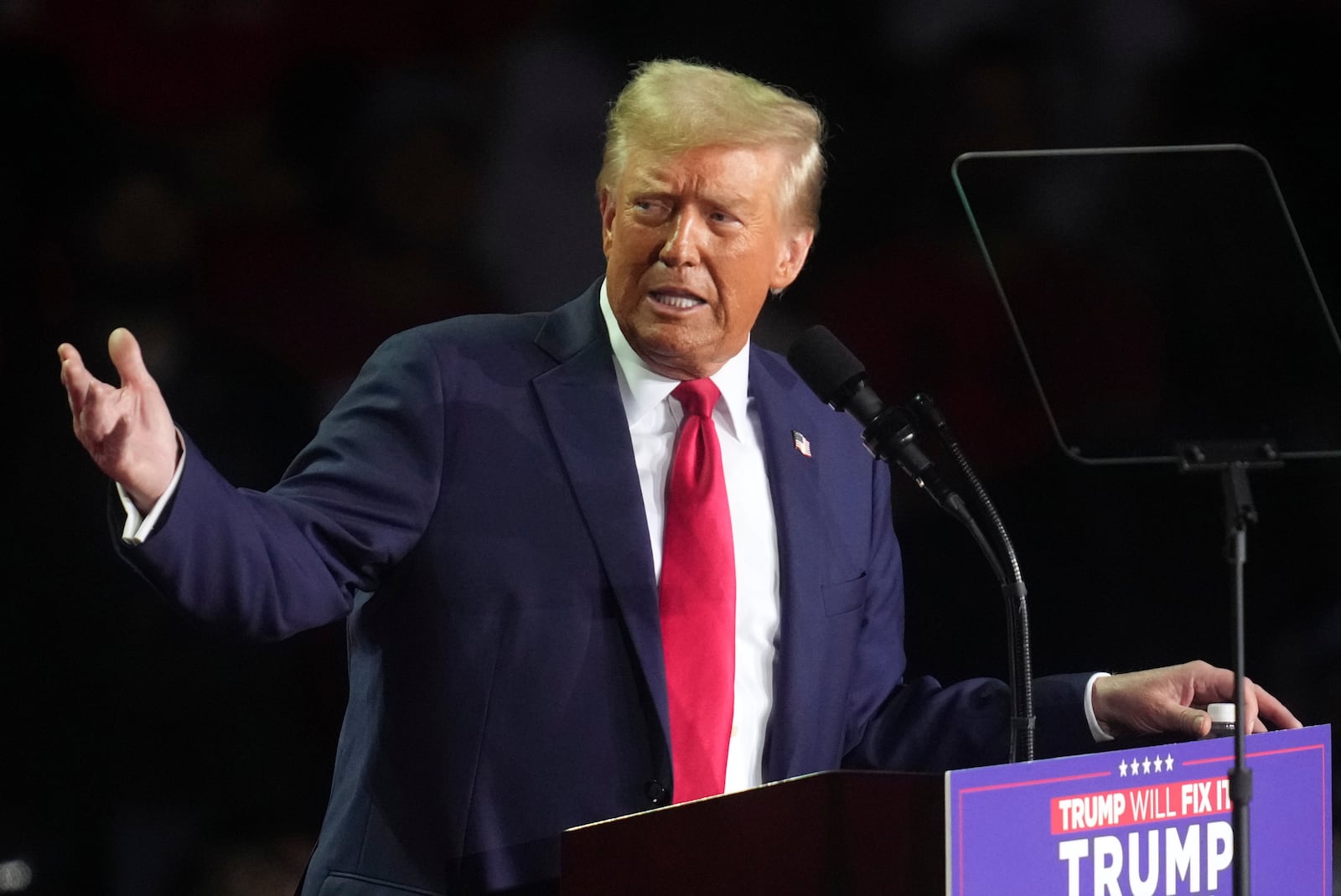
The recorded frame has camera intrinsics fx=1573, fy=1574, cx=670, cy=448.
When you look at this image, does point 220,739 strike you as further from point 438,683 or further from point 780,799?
point 780,799

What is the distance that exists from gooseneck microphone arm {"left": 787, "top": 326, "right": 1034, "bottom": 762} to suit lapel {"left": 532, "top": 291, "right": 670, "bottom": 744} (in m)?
0.27

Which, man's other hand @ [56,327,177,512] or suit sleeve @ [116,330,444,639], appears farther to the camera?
suit sleeve @ [116,330,444,639]

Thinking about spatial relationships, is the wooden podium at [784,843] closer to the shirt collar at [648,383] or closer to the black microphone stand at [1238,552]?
the black microphone stand at [1238,552]

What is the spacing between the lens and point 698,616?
5.32 feet

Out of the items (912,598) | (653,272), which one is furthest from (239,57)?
(912,598)

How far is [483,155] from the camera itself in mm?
2467

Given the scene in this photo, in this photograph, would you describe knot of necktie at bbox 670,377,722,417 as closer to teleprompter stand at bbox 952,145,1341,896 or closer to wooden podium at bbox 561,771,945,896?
wooden podium at bbox 561,771,945,896

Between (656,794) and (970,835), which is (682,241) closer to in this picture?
(656,794)

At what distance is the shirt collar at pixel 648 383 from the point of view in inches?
67.9

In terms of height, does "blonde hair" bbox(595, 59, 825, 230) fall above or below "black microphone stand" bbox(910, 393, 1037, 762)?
above

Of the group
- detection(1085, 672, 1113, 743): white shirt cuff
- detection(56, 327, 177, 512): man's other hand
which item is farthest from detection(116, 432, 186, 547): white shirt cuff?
detection(1085, 672, 1113, 743): white shirt cuff

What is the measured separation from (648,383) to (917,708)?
0.47 m

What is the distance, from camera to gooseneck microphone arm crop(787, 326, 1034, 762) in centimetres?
132

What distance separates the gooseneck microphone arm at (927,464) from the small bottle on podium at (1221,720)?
173mm
